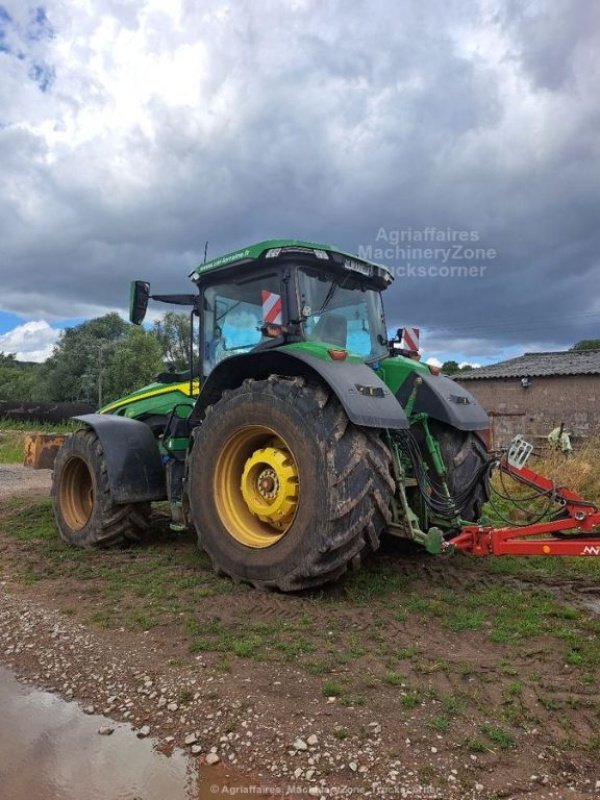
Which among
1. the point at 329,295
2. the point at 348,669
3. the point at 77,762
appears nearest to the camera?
the point at 77,762

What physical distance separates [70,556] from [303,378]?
2.84 m

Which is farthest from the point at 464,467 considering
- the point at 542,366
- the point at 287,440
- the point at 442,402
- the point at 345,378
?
the point at 542,366

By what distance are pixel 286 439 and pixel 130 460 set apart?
2.08m

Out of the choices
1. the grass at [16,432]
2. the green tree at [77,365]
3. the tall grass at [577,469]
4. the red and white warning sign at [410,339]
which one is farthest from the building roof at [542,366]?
the green tree at [77,365]

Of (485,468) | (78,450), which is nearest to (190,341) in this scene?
(78,450)

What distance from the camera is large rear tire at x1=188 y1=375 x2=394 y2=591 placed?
3863 millimetres

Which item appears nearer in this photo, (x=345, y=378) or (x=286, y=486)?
(x=345, y=378)

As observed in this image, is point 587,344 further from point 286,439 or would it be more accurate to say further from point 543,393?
point 286,439

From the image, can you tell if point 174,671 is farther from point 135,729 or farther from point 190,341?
point 190,341

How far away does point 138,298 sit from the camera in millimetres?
5703

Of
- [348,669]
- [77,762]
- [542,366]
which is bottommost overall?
[77,762]

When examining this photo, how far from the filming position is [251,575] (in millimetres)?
4242

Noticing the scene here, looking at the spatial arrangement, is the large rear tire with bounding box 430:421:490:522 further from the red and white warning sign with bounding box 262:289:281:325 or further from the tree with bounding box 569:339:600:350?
the tree with bounding box 569:339:600:350

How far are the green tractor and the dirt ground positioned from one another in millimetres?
408
